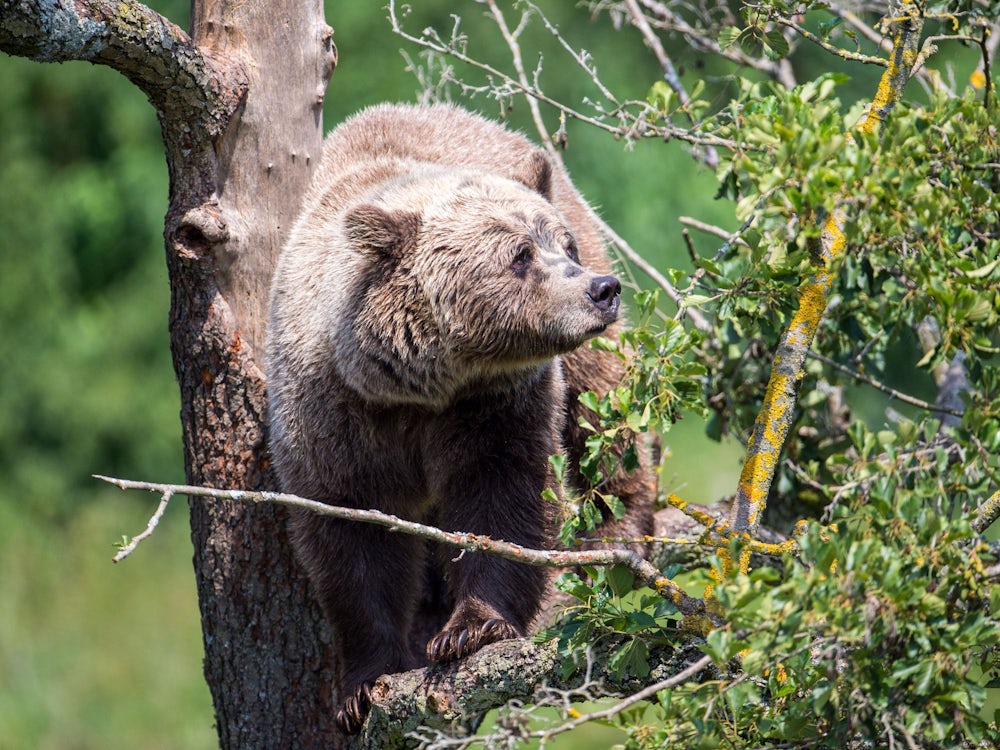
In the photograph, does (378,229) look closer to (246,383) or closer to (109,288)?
(246,383)

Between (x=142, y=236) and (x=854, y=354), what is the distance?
886 cm

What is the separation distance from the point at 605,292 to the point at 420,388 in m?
0.68

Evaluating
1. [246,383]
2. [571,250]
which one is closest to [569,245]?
[571,250]

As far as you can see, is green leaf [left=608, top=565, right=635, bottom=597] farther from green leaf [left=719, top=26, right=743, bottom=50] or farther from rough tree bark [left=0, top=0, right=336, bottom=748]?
rough tree bark [left=0, top=0, right=336, bottom=748]

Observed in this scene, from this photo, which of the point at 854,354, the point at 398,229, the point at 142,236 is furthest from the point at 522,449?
the point at 142,236

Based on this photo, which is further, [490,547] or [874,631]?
[490,547]

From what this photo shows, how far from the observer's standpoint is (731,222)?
35.9 feet

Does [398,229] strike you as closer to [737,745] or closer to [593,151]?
[737,745]

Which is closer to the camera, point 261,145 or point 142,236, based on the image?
point 261,145

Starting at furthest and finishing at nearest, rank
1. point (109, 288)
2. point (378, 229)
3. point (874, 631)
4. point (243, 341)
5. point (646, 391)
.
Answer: point (109, 288)
point (243, 341)
point (378, 229)
point (646, 391)
point (874, 631)

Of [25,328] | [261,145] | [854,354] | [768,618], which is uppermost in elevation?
[25,328]

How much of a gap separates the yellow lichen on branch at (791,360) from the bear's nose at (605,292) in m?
0.70

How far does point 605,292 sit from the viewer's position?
3492mm

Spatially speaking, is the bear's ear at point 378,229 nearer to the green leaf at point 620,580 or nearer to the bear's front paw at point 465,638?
the bear's front paw at point 465,638
